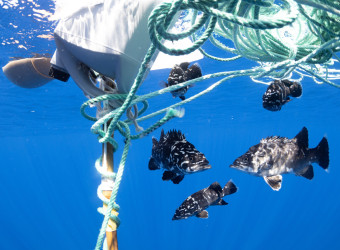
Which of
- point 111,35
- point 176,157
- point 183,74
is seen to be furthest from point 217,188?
point 111,35

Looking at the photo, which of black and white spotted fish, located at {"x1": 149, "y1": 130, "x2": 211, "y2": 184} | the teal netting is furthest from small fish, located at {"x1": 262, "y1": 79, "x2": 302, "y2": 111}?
black and white spotted fish, located at {"x1": 149, "y1": 130, "x2": 211, "y2": 184}

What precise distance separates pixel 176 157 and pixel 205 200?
1691mm

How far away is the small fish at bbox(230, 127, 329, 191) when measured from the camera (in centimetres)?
309

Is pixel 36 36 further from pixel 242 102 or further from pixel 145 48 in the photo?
pixel 242 102

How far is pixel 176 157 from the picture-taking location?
8.94 ft

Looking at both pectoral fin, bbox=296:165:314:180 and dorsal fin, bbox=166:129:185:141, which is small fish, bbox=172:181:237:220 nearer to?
pectoral fin, bbox=296:165:314:180

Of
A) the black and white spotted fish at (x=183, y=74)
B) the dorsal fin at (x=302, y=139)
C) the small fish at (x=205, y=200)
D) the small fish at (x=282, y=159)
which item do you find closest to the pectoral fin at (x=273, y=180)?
the small fish at (x=282, y=159)

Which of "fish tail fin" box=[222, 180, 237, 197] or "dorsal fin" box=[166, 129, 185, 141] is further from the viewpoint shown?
"fish tail fin" box=[222, 180, 237, 197]

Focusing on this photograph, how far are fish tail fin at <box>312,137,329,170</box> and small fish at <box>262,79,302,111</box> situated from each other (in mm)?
694

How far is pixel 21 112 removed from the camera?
2091 cm

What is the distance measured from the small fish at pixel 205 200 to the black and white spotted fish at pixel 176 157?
4.14 feet

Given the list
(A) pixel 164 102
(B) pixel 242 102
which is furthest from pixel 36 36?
(B) pixel 242 102

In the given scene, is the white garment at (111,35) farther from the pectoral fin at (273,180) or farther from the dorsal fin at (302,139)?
the dorsal fin at (302,139)

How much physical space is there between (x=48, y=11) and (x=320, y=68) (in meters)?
8.46
